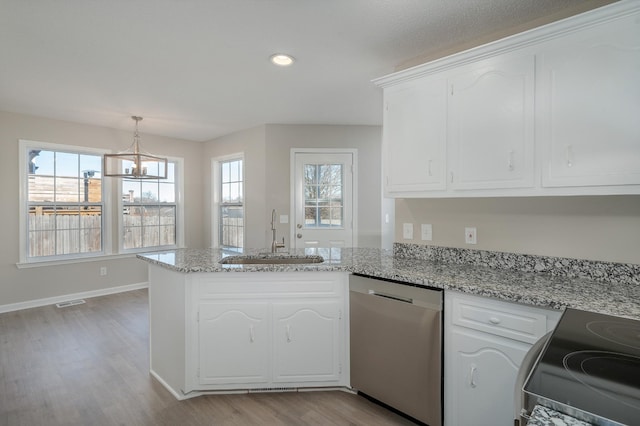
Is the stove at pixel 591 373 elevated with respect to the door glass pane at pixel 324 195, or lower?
lower

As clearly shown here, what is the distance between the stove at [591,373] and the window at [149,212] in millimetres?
5382

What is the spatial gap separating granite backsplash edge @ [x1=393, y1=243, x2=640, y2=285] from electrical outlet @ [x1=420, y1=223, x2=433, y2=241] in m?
0.06

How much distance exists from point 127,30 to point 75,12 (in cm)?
28

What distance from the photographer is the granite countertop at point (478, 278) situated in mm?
1384

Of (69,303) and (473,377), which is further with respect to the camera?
(69,303)

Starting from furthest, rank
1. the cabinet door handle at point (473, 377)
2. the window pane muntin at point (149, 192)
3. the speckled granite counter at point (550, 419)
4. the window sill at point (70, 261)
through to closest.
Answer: the window pane muntin at point (149, 192)
the window sill at point (70, 261)
the cabinet door handle at point (473, 377)
the speckled granite counter at point (550, 419)

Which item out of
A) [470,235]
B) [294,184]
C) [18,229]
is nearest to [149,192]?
[18,229]

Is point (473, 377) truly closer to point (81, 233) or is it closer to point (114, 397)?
point (114, 397)

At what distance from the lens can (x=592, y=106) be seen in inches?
62.4

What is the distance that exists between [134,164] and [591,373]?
4528 mm

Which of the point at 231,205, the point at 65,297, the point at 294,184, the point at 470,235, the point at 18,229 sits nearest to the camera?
the point at 470,235

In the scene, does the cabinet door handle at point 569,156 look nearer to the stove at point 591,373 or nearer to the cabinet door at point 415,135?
the cabinet door at point 415,135

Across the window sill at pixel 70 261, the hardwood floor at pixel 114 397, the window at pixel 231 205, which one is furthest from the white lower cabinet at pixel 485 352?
the window sill at pixel 70 261

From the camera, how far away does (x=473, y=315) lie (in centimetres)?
162
